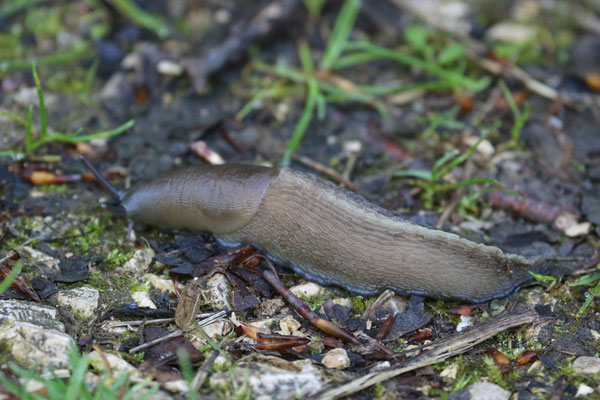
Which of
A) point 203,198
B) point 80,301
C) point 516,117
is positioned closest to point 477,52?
point 516,117

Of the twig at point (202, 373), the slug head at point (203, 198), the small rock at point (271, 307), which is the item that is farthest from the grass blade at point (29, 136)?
the twig at point (202, 373)

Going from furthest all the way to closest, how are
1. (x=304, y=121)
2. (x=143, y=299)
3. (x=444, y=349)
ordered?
(x=304, y=121)
(x=143, y=299)
(x=444, y=349)

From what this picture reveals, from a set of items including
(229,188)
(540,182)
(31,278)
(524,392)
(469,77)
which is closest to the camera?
(524,392)

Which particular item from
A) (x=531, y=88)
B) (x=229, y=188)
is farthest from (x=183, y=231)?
(x=531, y=88)

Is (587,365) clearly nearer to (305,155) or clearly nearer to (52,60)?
(305,155)

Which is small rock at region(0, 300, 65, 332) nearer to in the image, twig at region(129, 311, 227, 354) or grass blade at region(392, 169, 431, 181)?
twig at region(129, 311, 227, 354)

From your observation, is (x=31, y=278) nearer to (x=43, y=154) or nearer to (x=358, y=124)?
(x=43, y=154)
